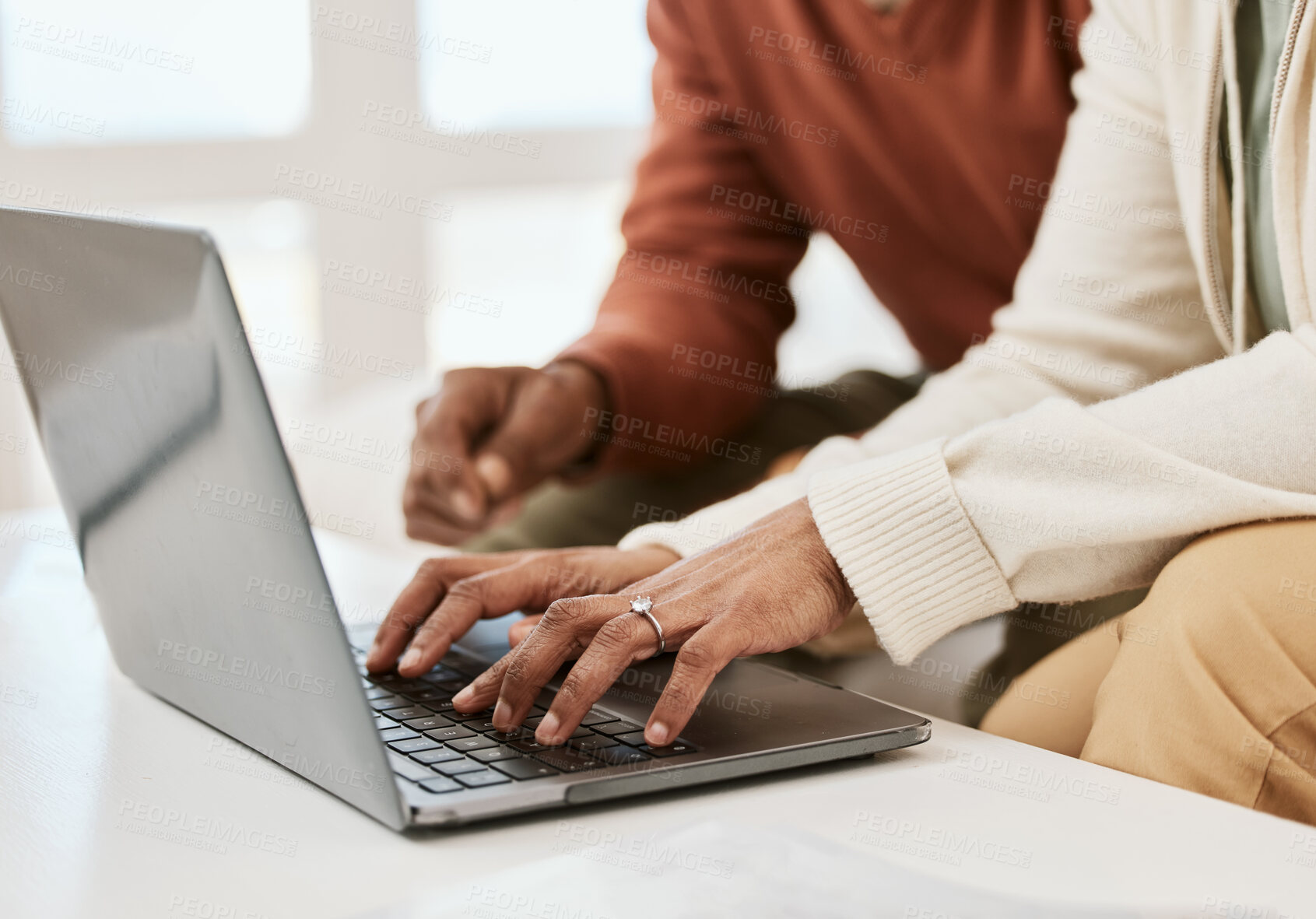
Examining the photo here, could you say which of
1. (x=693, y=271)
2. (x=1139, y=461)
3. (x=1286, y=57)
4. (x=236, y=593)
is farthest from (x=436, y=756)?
(x=693, y=271)

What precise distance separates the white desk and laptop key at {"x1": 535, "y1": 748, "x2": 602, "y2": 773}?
0.06 feet

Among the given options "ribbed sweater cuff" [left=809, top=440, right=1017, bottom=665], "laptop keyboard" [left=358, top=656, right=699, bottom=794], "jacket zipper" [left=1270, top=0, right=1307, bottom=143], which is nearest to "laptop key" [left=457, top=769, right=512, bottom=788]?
"laptop keyboard" [left=358, top=656, right=699, bottom=794]

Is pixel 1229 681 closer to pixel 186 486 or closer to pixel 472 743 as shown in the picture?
pixel 472 743

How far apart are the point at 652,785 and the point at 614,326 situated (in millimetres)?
963

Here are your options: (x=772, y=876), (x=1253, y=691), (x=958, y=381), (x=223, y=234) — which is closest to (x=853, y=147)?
(x=958, y=381)

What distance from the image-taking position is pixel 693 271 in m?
1.52

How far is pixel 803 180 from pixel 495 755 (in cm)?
112

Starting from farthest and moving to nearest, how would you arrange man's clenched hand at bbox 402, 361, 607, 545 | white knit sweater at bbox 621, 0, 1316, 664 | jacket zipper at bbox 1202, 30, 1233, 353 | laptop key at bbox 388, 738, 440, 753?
1. man's clenched hand at bbox 402, 361, 607, 545
2. jacket zipper at bbox 1202, 30, 1233, 353
3. white knit sweater at bbox 621, 0, 1316, 664
4. laptop key at bbox 388, 738, 440, 753

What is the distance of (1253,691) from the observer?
57 centimetres

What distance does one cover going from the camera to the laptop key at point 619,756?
0.54 metres

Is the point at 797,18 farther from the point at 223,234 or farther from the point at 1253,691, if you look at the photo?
the point at 223,234

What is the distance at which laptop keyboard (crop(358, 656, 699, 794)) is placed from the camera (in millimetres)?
522

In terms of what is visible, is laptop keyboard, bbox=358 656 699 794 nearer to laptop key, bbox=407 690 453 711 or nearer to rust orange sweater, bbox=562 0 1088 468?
laptop key, bbox=407 690 453 711

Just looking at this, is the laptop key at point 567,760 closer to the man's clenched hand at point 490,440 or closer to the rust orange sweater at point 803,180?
the man's clenched hand at point 490,440
